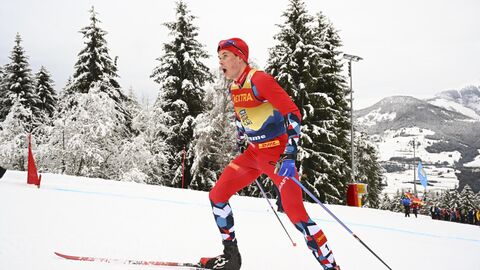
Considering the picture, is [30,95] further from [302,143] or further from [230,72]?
[230,72]

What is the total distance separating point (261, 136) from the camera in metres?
3.35

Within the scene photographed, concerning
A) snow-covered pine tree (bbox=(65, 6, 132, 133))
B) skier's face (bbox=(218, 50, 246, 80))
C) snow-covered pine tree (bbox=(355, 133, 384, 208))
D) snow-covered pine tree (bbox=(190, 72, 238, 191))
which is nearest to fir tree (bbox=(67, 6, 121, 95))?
snow-covered pine tree (bbox=(65, 6, 132, 133))

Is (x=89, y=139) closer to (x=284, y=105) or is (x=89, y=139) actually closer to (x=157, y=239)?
(x=157, y=239)

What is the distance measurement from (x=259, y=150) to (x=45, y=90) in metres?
35.4

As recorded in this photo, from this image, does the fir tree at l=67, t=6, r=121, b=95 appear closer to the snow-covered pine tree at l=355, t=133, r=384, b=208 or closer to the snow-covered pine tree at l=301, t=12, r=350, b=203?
the snow-covered pine tree at l=301, t=12, r=350, b=203

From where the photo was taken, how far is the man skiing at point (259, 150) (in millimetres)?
3018

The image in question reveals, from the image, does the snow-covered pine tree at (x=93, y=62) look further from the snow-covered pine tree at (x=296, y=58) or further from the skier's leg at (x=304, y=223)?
the skier's leg at (x=304, y=223)

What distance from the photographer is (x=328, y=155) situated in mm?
21922

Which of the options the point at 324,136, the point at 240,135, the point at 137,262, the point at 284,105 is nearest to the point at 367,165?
the point at 324,136

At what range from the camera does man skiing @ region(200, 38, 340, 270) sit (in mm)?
3018

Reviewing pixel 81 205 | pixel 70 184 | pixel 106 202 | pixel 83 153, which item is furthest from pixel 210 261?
pixel 83 153

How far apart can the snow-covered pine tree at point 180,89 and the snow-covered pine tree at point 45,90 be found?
14115mm

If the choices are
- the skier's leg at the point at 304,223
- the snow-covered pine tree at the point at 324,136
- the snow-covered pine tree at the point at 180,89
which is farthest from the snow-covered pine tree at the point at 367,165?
the skier's leg at the point at 304,223

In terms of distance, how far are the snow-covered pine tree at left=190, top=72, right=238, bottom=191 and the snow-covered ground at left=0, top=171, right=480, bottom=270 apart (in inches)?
572
